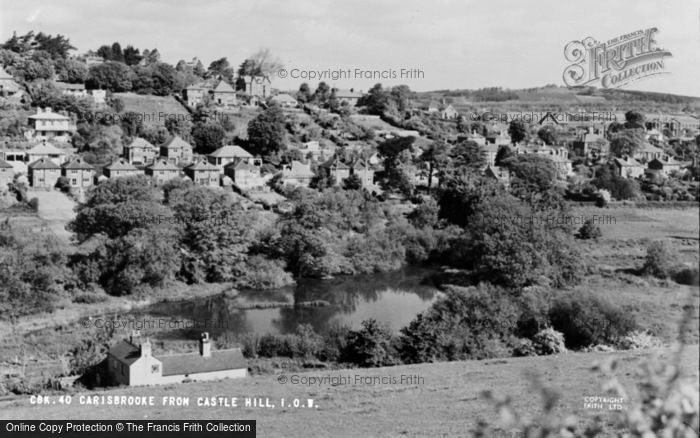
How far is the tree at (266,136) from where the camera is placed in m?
24.9

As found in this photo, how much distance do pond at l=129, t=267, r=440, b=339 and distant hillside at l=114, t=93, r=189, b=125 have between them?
12231 millimetres

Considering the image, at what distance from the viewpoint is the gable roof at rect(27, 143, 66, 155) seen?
69.9ft

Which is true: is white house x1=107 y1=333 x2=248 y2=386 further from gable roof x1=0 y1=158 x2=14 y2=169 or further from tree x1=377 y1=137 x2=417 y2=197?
tree x1=377 y1=137 x2=417 y2=197

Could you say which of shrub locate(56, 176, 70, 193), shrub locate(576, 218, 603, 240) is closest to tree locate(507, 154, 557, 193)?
shrub locate(576, 218, 603, 240)

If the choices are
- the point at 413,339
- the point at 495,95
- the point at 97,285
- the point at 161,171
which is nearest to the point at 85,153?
the point at 161,171

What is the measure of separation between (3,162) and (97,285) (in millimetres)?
7461

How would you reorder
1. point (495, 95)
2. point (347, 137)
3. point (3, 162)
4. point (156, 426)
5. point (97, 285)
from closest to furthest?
point (156, 426), point (97, 285), point (3, 162), point (347, 137), point (495, 95)

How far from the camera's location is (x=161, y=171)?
2186 centimetres

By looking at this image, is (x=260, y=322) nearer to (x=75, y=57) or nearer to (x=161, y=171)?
(x=161, y=171)

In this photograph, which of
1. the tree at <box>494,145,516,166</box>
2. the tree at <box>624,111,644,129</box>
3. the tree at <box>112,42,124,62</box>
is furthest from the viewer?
the tree at <box>112,42,124,62</box>

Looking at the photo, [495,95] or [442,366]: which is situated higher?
[495,95]

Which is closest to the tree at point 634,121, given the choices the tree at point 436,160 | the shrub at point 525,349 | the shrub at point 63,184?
the tree at point 436,160

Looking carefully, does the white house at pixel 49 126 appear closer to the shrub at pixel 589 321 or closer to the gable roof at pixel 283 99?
the gable roof at pixel 283 99

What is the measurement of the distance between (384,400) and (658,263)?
8.60m
